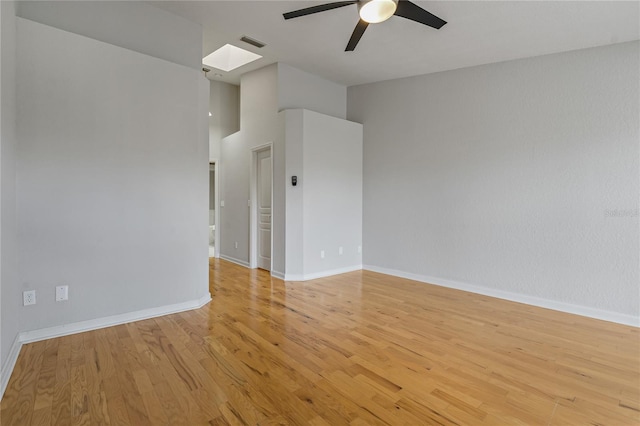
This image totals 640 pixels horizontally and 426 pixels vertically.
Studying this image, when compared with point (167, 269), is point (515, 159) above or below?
above

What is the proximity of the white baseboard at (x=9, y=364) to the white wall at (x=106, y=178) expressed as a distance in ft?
0.69

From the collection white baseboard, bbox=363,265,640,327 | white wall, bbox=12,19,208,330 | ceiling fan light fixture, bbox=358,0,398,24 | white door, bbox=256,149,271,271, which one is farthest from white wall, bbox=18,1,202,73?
white baseboard, bbox=363,265,640,327

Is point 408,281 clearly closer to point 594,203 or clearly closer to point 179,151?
point 594,203

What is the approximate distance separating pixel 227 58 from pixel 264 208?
106 inches

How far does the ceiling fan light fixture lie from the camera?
2.64 meters

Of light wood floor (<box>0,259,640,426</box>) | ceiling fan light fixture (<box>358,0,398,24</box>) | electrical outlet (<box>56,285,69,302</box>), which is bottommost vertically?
light wood floor (<box>0,259,640,426</box>)

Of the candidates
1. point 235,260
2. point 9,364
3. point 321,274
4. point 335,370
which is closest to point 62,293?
point 9,364

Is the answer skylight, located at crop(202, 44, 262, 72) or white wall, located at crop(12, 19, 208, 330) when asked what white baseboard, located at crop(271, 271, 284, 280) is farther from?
skylight, located at crop(202, 44, 262, 72)

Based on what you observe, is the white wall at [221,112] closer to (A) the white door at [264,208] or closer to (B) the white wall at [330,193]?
(A) the white door at [264,208]

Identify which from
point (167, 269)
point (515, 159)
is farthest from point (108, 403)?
point (515, 159)

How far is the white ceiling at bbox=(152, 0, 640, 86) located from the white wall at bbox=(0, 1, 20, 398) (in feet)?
5.15

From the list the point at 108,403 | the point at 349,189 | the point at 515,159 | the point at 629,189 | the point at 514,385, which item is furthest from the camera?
the point at 349,189

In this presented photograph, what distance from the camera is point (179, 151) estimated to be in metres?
A: 3.46

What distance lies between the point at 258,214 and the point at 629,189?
4923 millimetres
